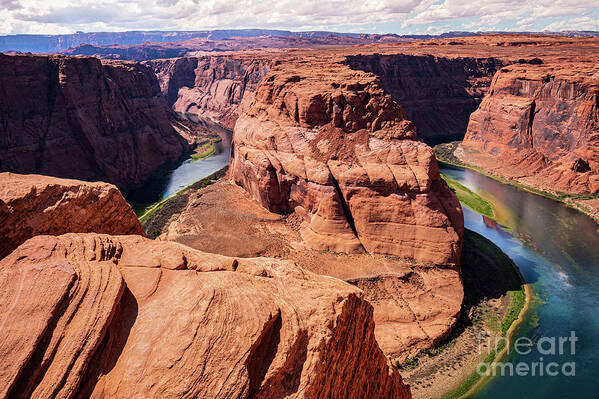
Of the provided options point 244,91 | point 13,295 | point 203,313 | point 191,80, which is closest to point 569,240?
point 203,313

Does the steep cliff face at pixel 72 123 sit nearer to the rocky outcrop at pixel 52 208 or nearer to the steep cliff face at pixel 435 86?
the rocky outcrop at pixel 52 208

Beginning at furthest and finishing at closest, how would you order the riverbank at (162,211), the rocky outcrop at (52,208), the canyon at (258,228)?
the riverbank at (162,211) → the rocky outcrop at (52,208) → the canyon at (258,228)

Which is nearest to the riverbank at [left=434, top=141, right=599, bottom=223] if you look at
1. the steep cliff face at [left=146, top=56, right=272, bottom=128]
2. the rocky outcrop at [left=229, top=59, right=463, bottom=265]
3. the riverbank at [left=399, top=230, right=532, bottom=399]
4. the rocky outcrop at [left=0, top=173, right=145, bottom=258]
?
the riverbank at [left=399, top=230, right=532, bottom=399]

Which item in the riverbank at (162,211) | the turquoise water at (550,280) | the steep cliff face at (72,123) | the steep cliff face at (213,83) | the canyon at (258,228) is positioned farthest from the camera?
the steep cliff face at (213,83)

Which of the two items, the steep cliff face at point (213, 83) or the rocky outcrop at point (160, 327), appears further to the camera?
the steep cliff face at point (213, 83)

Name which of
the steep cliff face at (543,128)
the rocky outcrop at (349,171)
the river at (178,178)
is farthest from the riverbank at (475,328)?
the river at (178,178)

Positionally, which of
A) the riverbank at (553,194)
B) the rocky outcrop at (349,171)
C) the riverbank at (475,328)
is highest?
the rocky outcrop at (349,171)
